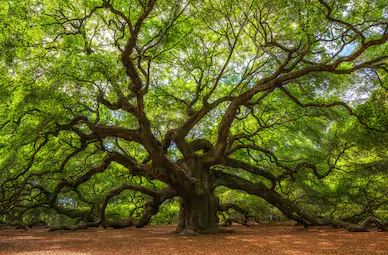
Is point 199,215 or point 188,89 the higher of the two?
point 188,89

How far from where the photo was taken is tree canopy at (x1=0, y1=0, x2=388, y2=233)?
37.6 ft

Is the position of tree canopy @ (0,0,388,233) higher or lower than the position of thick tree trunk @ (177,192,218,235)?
higher

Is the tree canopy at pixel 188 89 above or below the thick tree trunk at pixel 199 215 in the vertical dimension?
above

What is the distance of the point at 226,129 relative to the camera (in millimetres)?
14023

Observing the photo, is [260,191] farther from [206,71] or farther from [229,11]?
[229,11]

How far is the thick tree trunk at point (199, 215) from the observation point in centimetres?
1443

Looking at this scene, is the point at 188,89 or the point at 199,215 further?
the point at 188,89

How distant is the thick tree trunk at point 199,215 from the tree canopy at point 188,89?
0.05 m

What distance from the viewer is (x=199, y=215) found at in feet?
47.7

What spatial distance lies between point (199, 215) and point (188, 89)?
6.49 metres

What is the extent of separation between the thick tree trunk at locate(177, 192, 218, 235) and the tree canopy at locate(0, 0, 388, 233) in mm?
53

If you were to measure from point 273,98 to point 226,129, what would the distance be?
4.95 metres

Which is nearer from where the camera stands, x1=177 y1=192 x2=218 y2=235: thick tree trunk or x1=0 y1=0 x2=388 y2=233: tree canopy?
x1=0 y1=0 x2=388 y2=233: tree canopy

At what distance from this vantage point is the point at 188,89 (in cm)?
1839
